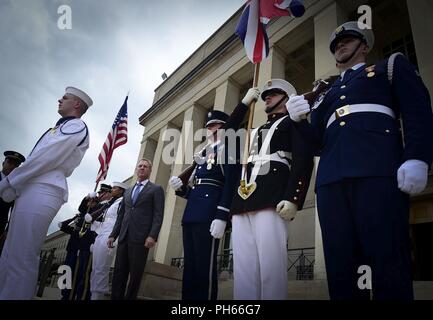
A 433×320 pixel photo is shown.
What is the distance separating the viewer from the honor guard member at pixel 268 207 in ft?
7.70

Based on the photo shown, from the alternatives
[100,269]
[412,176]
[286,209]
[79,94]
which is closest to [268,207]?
[286,209]

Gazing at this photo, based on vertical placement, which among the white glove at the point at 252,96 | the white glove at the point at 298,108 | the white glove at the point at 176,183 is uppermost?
the white glove at the point at 252,96

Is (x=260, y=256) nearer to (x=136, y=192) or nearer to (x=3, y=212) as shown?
(x=136, y=192)

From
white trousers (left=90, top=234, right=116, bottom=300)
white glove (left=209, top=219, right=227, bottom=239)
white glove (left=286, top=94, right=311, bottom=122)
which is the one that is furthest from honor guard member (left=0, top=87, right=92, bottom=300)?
white trousers (left=90, top=234, right=116, bottom=300)

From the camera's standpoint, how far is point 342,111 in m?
2.35

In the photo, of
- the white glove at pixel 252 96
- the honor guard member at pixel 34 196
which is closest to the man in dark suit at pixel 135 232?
the honor guard member at pixel 34 196

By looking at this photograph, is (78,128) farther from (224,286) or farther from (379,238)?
(224,286)

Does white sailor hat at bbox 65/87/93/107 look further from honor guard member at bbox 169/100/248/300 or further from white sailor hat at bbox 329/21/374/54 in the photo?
white sailor hat at bbox 329/21/374/54

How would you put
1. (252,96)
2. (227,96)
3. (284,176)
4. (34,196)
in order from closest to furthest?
1. (284,176)
2. (34,196)
3. (252,96)
4. (227,96)

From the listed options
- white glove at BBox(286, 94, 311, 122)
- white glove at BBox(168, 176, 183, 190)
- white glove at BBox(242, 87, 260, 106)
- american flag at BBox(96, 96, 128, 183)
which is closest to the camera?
white glove at BBox(286, 94, 311, 122)

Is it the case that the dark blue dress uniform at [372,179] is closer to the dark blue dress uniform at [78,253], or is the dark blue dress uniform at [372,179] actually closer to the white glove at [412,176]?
the white glove at [412,176]

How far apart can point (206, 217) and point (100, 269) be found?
3107 millimetres

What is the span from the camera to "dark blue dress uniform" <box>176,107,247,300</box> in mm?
3154

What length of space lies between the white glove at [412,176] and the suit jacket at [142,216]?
335 cm
